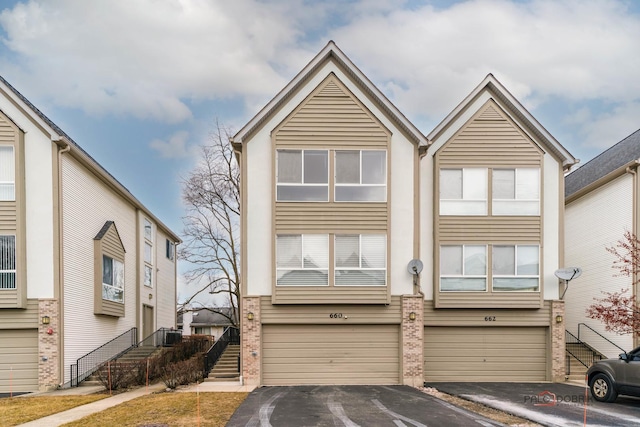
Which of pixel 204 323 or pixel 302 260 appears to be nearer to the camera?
pixel 302 260

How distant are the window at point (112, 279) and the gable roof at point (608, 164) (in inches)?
768

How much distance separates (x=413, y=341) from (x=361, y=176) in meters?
5.49

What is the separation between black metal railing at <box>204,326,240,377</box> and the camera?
1860 centimetres

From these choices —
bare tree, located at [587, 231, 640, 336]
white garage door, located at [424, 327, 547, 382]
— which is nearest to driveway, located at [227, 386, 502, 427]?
white garage door, located at [424, 327, 547, 382]

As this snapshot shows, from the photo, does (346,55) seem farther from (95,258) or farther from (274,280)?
(95,258)

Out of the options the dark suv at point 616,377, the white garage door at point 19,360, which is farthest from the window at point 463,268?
the white garage door at point 19,360

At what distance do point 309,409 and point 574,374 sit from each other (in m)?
11.3

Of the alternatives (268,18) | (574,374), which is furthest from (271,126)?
(574,374)

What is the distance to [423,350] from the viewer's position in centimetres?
1762

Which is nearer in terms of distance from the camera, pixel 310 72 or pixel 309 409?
pixel 309 409

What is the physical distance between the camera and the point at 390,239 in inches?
677

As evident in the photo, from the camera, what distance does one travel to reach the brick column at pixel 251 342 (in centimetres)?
1677

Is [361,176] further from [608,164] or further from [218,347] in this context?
[608,164]

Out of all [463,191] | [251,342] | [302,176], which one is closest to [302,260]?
[302,176]
